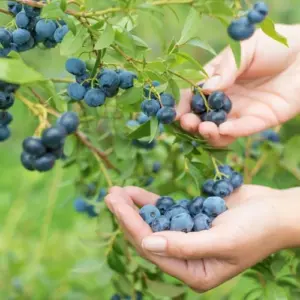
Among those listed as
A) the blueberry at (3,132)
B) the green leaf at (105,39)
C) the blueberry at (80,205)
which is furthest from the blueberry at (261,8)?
the blueberry at (80,205)

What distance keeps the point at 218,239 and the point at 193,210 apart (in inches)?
3.8

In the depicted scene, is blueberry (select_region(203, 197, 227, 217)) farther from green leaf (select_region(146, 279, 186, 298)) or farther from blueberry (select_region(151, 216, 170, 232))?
green leaf (select_region(146, 279, 186, 298))

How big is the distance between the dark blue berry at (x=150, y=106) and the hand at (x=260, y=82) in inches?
8.0

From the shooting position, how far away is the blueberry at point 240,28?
86 cm

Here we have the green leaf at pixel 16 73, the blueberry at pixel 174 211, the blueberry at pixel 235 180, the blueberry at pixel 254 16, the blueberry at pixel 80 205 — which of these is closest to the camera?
the green leaf at pixel 16 73

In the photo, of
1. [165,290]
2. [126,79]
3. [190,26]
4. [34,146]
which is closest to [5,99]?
[34,146]

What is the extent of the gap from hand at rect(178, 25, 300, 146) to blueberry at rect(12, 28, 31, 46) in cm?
35

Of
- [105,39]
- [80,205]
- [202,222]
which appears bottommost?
[80,205]

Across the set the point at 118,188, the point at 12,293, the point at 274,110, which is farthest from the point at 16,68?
the point at 12,293

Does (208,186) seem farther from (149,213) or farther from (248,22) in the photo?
(248,22)

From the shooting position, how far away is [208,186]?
1.14 meters

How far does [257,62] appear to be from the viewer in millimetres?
1427

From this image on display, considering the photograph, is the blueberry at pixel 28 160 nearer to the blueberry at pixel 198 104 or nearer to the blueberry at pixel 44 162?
the blueberry at pixel 44 162

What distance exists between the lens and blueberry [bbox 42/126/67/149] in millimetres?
998
